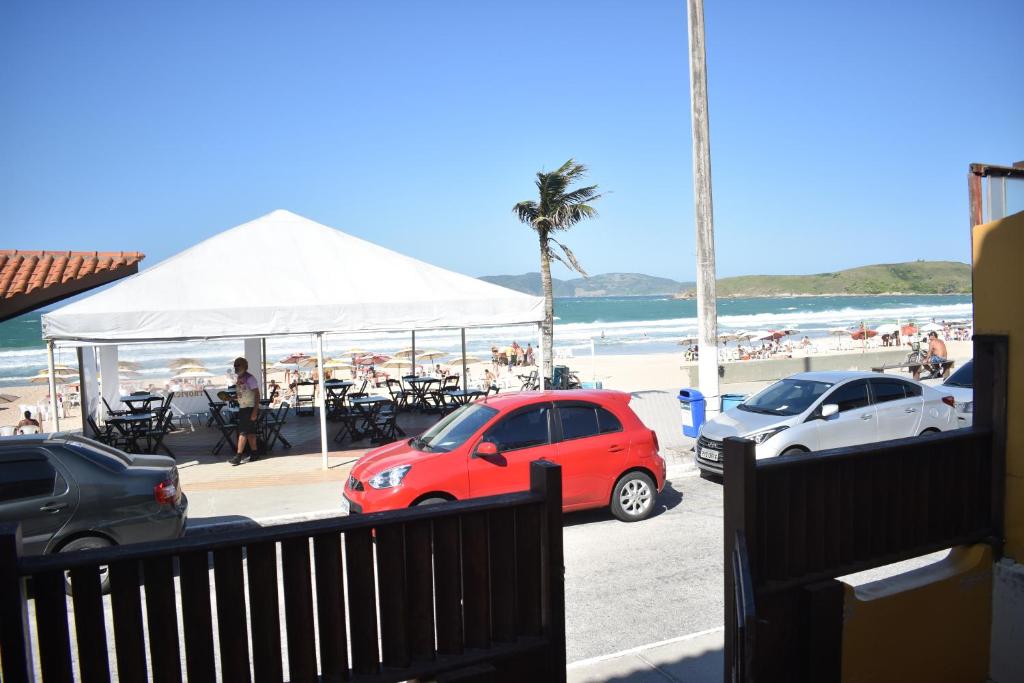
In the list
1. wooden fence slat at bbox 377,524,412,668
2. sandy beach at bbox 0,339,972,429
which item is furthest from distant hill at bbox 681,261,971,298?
wooden fence slat at bbox 377,524,412,668

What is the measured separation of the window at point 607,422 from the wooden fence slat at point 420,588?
571cm

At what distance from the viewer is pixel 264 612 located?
276 centimetres

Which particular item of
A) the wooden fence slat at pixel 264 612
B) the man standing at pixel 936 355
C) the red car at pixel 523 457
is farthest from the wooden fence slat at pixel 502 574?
the man standing at pixel 936 355

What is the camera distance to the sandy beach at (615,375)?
22703 millimetres

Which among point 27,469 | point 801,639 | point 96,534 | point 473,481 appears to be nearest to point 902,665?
point 801,639

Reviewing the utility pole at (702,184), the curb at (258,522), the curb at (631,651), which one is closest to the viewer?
the curb at (631,651)

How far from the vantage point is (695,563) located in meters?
7.25

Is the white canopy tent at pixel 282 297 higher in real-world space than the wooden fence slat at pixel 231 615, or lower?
higher

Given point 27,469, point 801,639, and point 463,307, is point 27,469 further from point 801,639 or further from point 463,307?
point 463,307

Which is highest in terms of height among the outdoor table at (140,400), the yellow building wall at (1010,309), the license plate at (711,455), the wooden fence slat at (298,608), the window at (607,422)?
the yellow building wall at (1010,309)

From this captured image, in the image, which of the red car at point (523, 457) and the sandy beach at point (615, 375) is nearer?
the red car at point (523, 457)

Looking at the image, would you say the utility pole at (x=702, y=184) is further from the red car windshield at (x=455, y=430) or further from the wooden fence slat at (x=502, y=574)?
the wooden fence slat at (x=502, y=574)

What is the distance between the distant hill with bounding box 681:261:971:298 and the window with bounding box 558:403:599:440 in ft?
546

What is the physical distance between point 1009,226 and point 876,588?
2135mm
